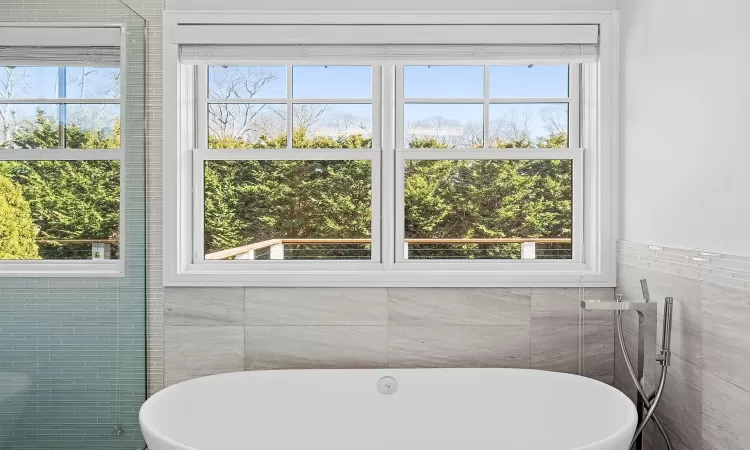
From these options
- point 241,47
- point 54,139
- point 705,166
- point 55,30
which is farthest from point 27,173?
point 705,166

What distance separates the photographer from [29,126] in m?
1.84

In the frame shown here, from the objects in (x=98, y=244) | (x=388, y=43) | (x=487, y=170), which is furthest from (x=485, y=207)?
(x=98, y=244)

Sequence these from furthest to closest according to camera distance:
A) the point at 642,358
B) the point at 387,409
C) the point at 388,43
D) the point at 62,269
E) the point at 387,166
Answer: the point at 387,166, the point at 388,43, the point at 387,409, the point at 642,358, the point at 62,269

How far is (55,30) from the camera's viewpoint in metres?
1.93

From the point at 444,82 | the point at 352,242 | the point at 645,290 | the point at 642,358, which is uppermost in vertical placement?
the point at 444,82

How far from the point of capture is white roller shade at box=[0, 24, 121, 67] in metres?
1.72

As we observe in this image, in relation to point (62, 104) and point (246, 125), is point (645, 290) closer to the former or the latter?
point (246, 125)

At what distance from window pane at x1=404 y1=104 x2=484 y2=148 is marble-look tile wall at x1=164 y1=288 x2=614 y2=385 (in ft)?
2.29

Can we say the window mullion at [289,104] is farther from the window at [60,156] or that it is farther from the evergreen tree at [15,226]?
the evergreen tree at [15,226]

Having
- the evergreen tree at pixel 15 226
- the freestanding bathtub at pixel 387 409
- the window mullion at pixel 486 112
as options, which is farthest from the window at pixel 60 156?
the window mullion at pixel 486 112

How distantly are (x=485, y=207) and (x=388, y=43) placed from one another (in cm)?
87

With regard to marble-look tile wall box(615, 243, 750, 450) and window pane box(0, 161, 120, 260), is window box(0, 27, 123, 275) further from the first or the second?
marble-look tile wall box(615, 243, 750, 450)

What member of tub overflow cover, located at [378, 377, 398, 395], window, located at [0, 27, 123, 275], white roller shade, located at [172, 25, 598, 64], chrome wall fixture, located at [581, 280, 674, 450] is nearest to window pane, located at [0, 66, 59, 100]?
window, located at [0, 27, 123, 275]

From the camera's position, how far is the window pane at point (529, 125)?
2596 mm
